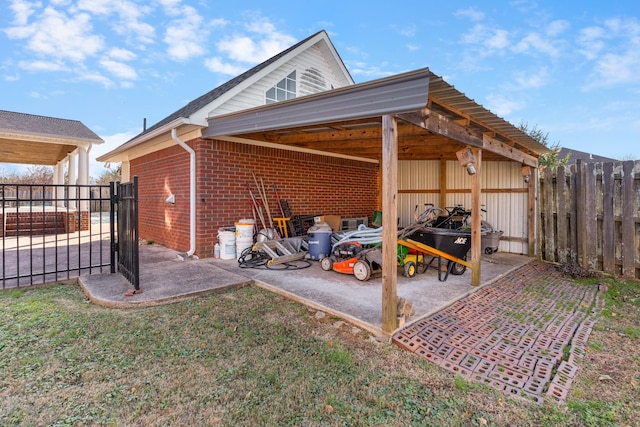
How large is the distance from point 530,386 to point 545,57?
12.9 meters

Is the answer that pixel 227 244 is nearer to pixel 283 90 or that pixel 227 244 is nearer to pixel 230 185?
pixel 230 185

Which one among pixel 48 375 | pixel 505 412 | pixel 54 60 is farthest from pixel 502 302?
pixel 54 60

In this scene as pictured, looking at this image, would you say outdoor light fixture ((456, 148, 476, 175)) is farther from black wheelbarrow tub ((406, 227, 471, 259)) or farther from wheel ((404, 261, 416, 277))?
wheel ((404, 261, 416, 277))

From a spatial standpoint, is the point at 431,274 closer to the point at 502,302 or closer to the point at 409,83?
the point at 502,302

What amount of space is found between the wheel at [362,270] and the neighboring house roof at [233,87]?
4049 millimetres

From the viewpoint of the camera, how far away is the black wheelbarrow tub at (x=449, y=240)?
4.83 meters

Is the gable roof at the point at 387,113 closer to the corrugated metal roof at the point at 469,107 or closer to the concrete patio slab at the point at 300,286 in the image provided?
the corrugated metal roof at the point at 469,107

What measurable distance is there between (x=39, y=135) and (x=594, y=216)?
45.6ft

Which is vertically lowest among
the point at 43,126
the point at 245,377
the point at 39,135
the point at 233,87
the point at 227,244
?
the point at 245,377

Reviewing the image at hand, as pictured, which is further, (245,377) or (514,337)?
(514,337)

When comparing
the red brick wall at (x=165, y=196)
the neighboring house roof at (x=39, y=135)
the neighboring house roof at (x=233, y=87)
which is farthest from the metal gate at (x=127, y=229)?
the neighboring house roof at (x=39, y=135)

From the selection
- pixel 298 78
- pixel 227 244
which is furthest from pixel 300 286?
pixel 298 78

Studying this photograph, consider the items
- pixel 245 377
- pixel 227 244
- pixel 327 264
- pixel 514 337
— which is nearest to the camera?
pixel 245 377

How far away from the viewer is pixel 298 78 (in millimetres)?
8938
